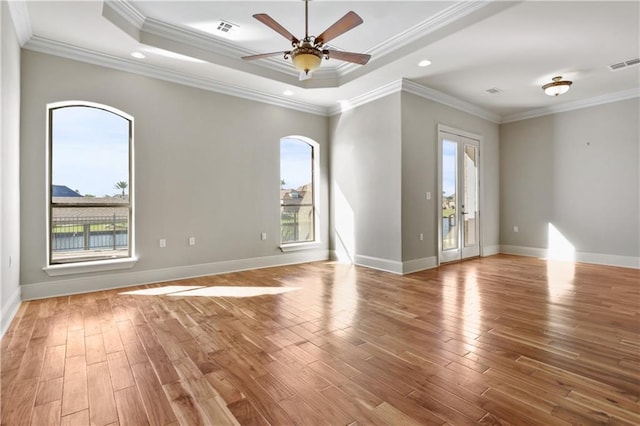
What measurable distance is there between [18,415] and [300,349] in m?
1.64

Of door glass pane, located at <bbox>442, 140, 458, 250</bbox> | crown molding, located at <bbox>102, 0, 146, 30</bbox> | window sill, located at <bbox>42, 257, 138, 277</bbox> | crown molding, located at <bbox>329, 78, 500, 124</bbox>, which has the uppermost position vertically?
crown molding, located at <bbox>102, 0, 146, 30</bbox>

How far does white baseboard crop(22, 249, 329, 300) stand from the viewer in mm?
3810

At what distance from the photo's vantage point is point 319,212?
6.54 m

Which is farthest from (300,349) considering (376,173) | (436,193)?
(436,193)

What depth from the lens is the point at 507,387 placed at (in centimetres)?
191

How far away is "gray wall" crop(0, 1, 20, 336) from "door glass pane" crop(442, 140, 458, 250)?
6.05m

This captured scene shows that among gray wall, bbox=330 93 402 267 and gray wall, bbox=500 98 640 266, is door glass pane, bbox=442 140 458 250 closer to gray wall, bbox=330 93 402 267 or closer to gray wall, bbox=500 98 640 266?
gray wall, bbox=330 93 402 267

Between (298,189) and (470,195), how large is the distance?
362 centimetres

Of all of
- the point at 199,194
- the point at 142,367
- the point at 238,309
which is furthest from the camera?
the point at 199,194

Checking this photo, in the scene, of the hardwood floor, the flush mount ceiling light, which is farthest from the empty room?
the flush mount ceiling light

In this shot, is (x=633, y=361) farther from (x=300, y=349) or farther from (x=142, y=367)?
(x=142, y=367)

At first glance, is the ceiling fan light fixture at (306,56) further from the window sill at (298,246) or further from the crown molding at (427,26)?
the window sill at (298,246)

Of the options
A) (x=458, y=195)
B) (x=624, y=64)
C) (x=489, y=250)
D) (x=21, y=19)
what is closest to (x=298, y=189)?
(x=458, y=195)

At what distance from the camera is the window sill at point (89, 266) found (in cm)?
384
